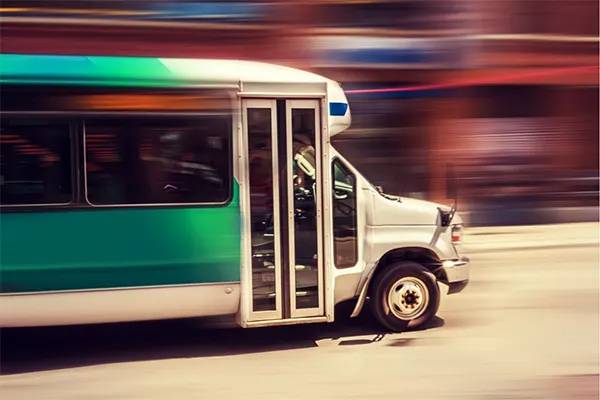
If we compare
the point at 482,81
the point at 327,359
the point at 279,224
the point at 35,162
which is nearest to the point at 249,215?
the point at 279,224

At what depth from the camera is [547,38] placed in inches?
615

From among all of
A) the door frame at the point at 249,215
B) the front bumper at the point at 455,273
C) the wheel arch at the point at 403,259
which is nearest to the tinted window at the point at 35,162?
the door frame at the point at 249,215

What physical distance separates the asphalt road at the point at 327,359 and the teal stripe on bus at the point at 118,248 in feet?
2.47

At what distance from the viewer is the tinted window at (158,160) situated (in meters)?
5.42

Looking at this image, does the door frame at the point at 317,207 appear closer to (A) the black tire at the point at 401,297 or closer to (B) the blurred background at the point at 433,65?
(A) the black tire at the point at 401,297

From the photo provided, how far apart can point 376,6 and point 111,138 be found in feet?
33.6

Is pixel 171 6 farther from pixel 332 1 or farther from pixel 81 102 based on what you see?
pixel 81 102

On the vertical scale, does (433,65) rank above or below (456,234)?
above

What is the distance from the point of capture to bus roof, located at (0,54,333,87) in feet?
17.4

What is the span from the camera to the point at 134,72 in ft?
18.0

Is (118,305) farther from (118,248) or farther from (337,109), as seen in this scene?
(337,109)

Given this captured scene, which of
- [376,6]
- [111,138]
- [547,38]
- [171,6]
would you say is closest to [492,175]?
[547,38]

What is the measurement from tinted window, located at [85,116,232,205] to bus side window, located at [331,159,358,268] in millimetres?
1018

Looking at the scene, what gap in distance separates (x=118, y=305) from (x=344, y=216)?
2133 mm
